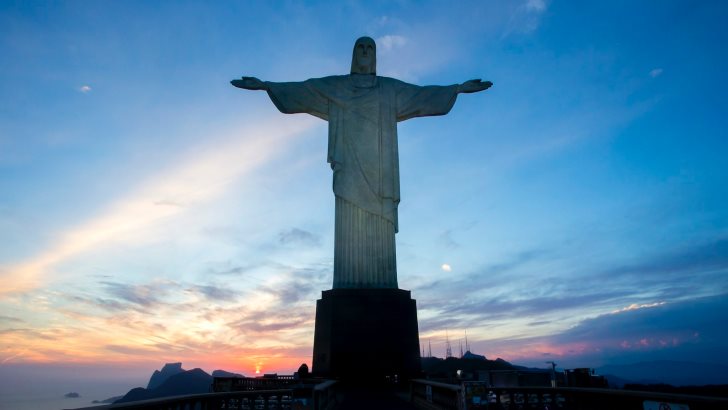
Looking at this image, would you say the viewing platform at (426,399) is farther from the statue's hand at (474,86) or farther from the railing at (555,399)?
the statue's hand at (474,86)

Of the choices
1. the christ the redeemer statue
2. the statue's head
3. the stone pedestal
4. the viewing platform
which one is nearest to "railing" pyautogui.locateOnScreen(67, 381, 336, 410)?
the viewing platform

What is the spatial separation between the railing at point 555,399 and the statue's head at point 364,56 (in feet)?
28.1

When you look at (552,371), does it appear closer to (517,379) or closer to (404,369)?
(517,379)

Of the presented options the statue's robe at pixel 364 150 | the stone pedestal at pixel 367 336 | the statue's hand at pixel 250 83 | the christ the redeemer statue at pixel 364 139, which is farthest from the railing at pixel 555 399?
the statue's hand at pixel 250 83

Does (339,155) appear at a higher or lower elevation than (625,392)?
higher

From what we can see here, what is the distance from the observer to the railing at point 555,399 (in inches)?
173

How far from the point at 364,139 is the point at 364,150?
1.09ft

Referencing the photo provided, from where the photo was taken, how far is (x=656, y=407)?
4.78m

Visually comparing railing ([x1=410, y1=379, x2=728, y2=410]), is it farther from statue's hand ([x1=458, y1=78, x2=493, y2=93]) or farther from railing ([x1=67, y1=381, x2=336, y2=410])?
statue's hand ([x1=458, y1=78, x2=493, y2=93])

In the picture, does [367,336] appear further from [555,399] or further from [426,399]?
[555,399]

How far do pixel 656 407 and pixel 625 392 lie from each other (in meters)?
0.31

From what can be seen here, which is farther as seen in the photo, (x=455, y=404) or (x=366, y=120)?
(x=366, y=120)

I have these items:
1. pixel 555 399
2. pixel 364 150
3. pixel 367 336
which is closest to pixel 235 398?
pixel 555 399

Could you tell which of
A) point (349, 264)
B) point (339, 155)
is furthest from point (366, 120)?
point (349, 264)
